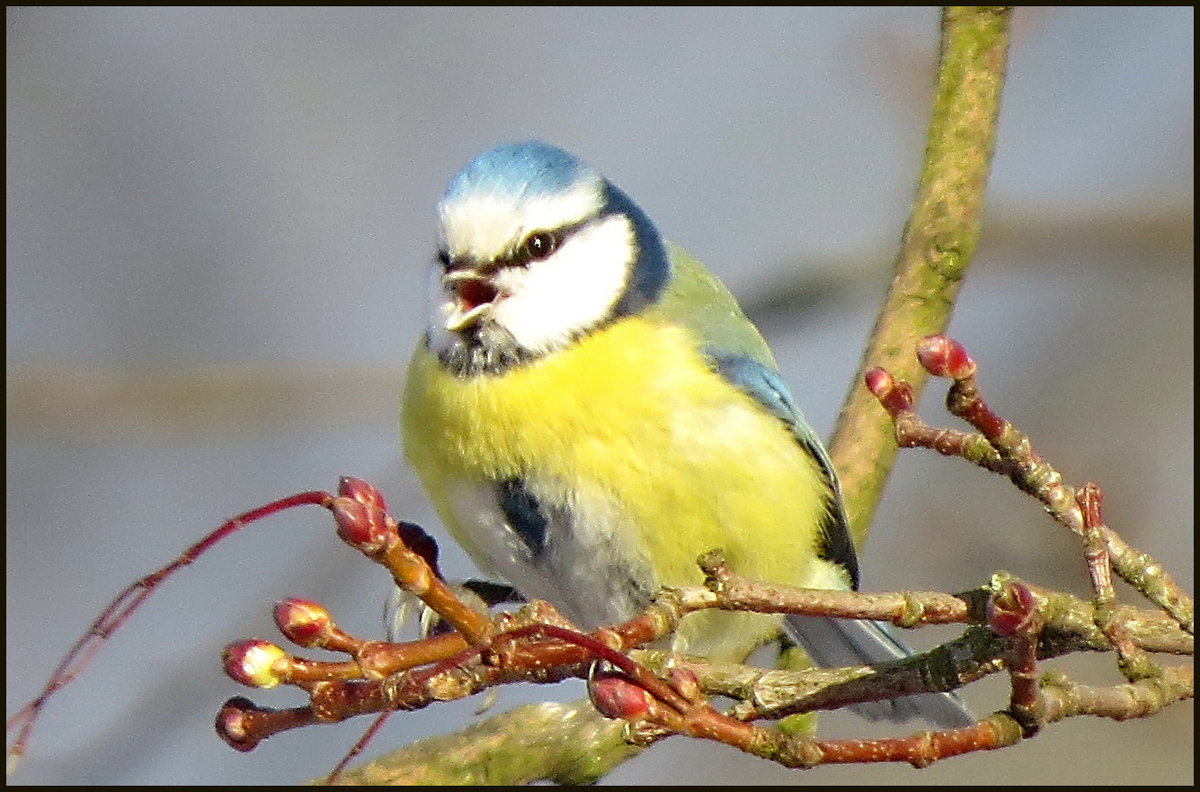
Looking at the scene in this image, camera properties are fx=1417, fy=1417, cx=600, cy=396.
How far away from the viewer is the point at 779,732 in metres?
0.96

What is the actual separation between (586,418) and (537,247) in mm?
228

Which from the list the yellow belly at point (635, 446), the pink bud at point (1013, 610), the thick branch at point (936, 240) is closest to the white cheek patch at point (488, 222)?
the yellow belly at point (635, 446)

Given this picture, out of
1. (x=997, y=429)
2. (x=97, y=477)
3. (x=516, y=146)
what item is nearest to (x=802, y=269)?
(x=516, y=146)

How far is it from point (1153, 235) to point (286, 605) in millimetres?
2156

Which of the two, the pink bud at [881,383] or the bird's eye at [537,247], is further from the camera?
the bird's eye at [537,247]

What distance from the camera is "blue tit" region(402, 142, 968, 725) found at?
169 centimetres

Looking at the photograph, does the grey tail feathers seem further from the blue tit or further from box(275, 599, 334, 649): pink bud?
box(275, 599, 334, 649): pink bud

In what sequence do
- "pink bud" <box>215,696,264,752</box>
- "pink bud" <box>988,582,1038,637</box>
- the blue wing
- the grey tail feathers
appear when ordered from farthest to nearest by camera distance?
the grey tail feathers → the blue wing → "pink bud" <box>215,696,264,752</box> → "pink bud" <box>988,582,1038,637</box>

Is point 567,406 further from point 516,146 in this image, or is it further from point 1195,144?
point 1195,144

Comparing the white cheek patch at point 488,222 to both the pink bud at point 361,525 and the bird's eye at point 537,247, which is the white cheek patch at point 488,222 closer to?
the bird's eye at point 537,247

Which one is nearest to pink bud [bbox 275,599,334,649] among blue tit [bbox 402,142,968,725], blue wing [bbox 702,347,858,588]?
blue tit [bbox 402,142,968,725]

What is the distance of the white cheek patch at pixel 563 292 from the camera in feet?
5.72

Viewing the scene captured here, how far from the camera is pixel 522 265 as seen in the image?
174 cm

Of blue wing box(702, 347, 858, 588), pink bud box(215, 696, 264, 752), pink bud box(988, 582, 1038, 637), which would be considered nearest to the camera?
pink bud box(988, 582, 1038, 637)
